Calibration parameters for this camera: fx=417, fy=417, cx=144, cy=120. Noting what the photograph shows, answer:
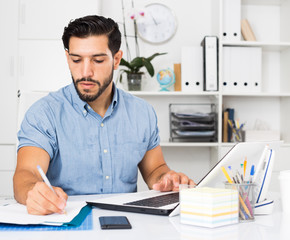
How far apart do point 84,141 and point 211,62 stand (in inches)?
63.2

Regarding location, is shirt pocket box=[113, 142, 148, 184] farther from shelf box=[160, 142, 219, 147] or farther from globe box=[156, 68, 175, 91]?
globe box=[156, 68, 175, 91]

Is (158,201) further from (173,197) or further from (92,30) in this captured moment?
(92,30)

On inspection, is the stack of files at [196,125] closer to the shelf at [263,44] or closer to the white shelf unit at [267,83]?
the white shelf unit at [267,83]

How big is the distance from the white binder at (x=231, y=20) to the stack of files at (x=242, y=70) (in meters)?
0.08

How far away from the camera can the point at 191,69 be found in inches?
117

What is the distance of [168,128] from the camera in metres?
3.16

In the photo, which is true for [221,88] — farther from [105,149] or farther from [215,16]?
[105,149]

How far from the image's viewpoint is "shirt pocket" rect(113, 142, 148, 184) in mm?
1558

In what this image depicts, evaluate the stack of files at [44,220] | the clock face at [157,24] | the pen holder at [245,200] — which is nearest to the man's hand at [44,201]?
the stack of files at [44,220]

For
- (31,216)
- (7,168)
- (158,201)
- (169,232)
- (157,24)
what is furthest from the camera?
(157,24)

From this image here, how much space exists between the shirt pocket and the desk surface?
0.55m

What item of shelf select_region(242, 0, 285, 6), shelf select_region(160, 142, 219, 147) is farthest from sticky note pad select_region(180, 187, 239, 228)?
shelf select_region(242, 0, 285, 6)

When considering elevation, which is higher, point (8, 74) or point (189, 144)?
point (8, 74)

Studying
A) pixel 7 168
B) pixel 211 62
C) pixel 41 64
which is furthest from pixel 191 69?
pixel 7 168
